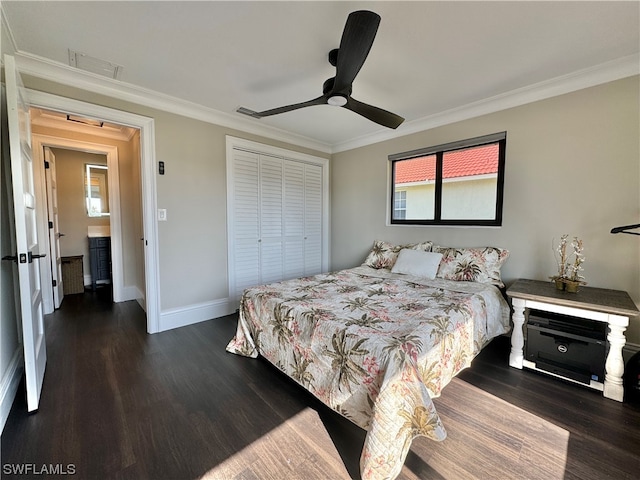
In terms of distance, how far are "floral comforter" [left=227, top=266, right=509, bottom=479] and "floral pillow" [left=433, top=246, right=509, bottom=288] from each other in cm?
14

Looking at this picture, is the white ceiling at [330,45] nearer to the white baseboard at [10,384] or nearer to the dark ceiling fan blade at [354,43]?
the dark ceiling fan blade at [354,43]

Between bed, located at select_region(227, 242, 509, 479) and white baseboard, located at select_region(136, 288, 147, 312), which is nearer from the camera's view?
bed, located at select_region(227, 242, 509, 479)

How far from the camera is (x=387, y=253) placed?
345 centimetres

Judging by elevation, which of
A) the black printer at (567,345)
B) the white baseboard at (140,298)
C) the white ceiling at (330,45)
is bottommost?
the white baseboard at (140,298)

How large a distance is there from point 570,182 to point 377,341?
95.7 inches

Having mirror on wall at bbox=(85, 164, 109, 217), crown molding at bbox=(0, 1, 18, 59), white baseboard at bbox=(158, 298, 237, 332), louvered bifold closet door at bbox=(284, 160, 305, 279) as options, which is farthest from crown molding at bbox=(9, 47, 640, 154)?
mirror on wall at bbox=(85, 164, 109, 217)

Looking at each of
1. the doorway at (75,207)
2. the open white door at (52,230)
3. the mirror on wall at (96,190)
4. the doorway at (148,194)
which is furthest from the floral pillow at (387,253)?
the mirror on wall at (96,190)

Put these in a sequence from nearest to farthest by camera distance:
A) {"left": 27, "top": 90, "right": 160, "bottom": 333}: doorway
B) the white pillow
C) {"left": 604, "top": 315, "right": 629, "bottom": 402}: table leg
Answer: {"left": 604, "top": 315, "right": 629, "bottom": 402}: table leg → {"left": 27, "top": 90, "right": 160, "bottom": 333}: doorway → the white pillow

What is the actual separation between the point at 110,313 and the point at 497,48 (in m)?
4.88

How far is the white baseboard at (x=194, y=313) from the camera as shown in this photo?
9.75ft

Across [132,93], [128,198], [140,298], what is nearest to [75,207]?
[128,198]

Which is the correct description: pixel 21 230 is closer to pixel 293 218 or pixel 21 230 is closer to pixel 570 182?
pixel 293 218

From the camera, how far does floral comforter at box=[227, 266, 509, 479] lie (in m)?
1.27

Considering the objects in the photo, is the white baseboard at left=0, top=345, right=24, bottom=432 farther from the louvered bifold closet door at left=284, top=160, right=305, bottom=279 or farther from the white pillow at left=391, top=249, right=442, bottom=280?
the white pillow at left=391, top=249, right=442, bottom=280
